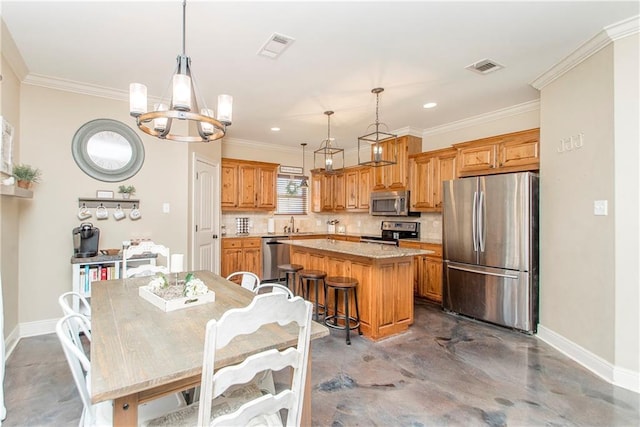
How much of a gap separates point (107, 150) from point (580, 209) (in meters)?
4.88

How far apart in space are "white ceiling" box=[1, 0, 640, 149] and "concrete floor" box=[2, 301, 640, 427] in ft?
8.85

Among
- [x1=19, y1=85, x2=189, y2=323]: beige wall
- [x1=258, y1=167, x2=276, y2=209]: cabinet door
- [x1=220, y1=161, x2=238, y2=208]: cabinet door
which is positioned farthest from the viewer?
[x1=258, y1=167, x2=276, y2=209]: cabinet door

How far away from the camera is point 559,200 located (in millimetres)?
3092

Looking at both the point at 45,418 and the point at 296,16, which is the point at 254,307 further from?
the point at 296,16

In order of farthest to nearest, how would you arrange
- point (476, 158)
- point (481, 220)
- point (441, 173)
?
point (441, 173)
point (476, 158)
point (481, 220)

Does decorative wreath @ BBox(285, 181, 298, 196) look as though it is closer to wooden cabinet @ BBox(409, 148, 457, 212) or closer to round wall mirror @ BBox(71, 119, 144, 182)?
wooden cabinet @ BBox(409, 148, 457, 212)

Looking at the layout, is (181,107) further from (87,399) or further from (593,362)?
(593,362)

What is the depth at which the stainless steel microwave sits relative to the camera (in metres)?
5.29

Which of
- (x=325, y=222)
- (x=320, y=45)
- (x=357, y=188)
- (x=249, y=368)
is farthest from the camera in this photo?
(x=325, y=222)

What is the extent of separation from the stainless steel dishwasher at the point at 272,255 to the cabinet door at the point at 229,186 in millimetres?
906

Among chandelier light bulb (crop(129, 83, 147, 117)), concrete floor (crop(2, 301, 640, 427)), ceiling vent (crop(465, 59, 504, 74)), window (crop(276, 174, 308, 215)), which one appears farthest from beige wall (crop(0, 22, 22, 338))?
window (crop(276, 174, 308, 215))

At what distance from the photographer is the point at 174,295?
1.87 m

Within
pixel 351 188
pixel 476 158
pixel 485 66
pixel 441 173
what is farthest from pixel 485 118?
pixel 351 188

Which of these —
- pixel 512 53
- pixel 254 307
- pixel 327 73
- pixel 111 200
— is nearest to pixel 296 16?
pixel 327 73
